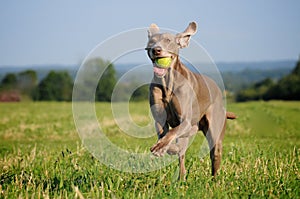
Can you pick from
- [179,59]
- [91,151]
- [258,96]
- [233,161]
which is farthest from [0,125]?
[258,96]

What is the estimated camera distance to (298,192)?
7.22 m

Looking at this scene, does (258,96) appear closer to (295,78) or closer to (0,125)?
(295,78)

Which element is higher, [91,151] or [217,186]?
[217,186]

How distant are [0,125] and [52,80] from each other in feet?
206

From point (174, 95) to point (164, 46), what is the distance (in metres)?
0.83

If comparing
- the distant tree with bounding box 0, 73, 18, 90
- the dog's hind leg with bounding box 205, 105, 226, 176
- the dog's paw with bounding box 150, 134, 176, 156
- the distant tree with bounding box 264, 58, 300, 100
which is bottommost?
the distant tree with bounding box 0, 73, 18, 90

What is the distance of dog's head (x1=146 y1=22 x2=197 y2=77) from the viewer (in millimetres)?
7305

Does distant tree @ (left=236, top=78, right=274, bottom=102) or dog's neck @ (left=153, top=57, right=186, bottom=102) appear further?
distant tree @ (left=236, top=78, right=274, bottom=102)

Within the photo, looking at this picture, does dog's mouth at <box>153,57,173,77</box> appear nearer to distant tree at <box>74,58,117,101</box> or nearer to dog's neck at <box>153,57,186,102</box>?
dog's neck at <box>153,57,186,102</box>

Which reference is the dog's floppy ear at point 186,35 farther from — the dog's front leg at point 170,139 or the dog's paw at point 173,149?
the dog's paw at point 173,149

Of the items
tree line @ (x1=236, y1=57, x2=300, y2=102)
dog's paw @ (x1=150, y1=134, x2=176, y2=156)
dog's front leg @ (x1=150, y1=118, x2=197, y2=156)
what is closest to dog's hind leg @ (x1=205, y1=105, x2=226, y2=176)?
dog's front leg @ (x1=150, y1=118, x2=197, y2=156)

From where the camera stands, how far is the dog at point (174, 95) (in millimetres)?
7359

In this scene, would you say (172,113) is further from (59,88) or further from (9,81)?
(9,81)

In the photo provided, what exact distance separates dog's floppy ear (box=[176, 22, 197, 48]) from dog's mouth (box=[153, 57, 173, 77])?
335mm
